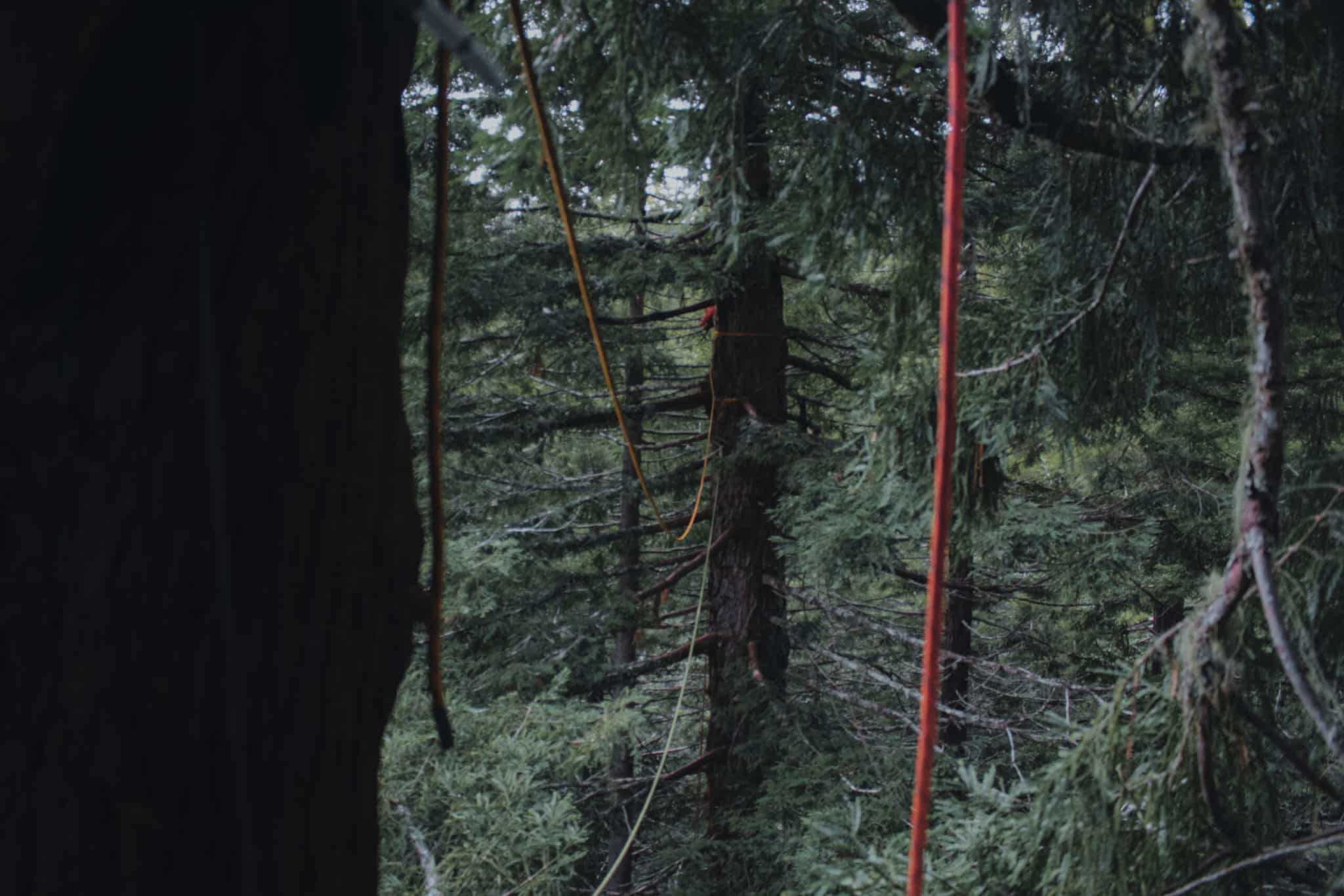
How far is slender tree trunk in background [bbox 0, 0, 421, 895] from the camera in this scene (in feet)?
2.68

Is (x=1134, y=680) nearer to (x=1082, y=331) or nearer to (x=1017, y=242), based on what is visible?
(x=1082, y=331)

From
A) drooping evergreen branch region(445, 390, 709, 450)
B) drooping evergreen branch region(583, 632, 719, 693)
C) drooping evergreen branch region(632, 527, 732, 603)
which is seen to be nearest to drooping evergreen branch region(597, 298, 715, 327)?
drooping evergreen branch region(445, 390, 709, 450)

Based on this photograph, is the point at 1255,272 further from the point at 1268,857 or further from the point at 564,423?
the point at 564,423

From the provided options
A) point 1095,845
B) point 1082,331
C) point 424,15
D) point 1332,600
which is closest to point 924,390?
point 1082,331

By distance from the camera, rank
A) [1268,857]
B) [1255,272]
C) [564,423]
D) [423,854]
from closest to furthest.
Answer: [1255,272]
[1268,857]
[423,854]
[564,423]

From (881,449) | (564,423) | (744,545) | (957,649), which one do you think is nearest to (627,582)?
(744,545)

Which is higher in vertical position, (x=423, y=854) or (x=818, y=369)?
(x=818, y=369)

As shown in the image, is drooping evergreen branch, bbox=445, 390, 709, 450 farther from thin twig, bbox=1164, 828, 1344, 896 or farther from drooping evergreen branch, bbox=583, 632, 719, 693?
thin twig, bbox=1164, 828, 1344, 896

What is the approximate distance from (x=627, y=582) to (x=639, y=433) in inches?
49.3

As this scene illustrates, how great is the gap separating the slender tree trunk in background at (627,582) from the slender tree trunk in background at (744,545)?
646mm

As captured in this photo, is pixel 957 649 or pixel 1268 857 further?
pixel 957 649

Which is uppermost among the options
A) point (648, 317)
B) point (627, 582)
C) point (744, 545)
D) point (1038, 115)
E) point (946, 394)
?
point (648, 317)

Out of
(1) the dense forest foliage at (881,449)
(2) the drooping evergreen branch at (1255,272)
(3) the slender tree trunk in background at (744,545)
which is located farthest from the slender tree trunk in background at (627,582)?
(2) the drooping evergreen branch at (1255,272)

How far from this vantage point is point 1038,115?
7.75 ft
